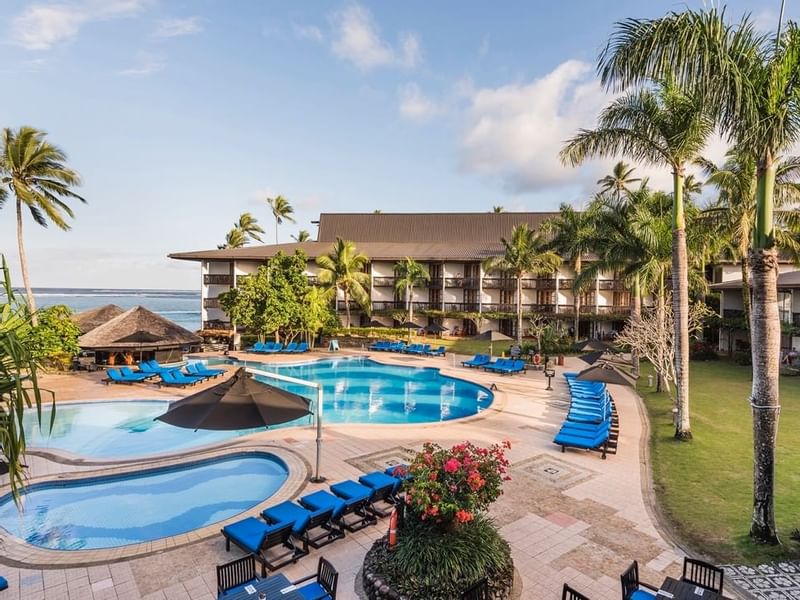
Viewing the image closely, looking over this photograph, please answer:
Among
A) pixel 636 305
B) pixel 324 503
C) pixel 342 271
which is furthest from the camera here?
pixel 342 271

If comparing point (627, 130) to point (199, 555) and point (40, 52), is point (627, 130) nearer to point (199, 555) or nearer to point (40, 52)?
point (199, 555)

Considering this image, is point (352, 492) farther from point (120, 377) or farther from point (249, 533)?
point (120, 377)

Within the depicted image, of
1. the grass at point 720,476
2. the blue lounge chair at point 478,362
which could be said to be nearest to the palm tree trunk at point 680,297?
the grass at point 720,476

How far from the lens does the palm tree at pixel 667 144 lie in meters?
12.7

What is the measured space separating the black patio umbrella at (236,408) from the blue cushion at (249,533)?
5.49 ft

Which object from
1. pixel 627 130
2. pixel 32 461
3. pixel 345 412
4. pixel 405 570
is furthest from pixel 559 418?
pixel 32 461

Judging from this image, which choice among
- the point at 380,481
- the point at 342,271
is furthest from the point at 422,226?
the point at 380,481

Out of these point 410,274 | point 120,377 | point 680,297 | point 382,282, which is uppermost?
point 410,274

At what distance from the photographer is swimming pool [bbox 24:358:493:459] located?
572 inches

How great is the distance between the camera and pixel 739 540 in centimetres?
801

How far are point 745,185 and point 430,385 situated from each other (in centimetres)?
1704

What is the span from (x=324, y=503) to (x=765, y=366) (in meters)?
8.51

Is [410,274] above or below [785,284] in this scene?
above

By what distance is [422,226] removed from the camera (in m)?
51.2
